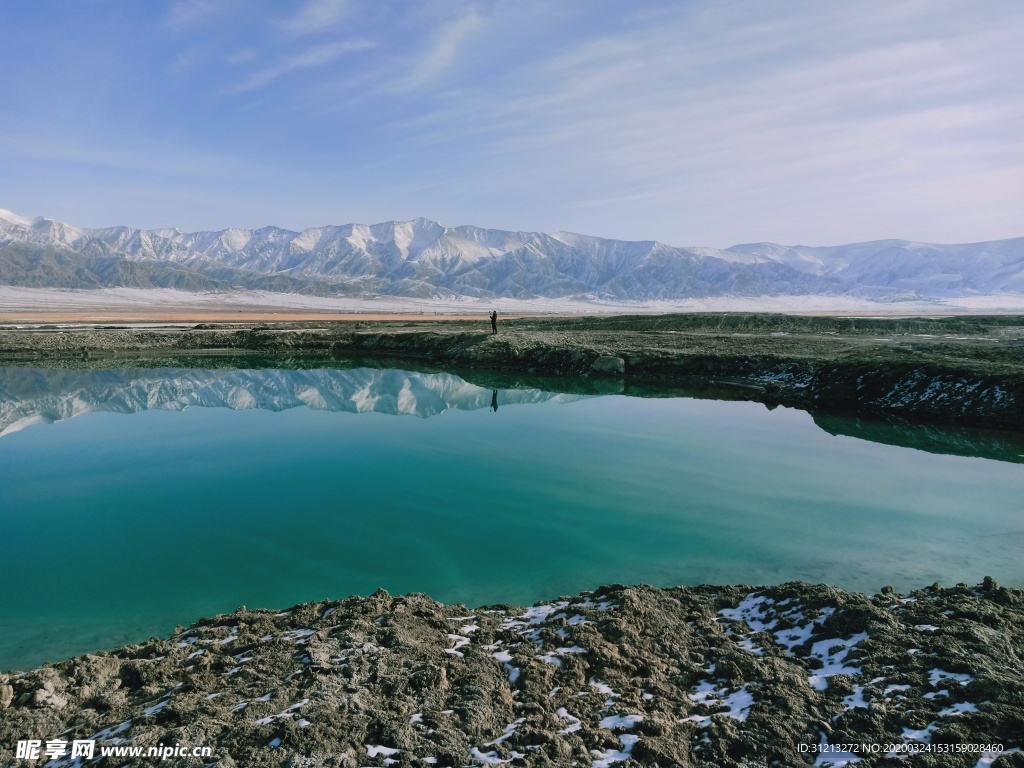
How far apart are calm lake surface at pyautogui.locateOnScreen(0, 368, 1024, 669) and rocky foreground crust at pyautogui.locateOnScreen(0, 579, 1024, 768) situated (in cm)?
148

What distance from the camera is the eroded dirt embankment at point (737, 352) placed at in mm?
19594

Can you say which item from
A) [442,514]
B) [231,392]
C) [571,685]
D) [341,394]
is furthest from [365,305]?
[571,685]

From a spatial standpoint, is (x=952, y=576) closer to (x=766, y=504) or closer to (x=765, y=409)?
(x=766, y=504)

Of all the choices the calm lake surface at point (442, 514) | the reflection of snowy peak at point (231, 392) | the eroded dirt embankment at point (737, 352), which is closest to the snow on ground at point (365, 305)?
the eroded dirt embankment at point (737, 352)

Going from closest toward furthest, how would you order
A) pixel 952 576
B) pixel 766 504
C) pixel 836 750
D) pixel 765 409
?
pixel 836 750
pixel 952 576
pixel 766 504
pixel 765 409

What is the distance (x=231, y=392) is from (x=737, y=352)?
24.0 meters

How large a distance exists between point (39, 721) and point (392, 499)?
278 inches

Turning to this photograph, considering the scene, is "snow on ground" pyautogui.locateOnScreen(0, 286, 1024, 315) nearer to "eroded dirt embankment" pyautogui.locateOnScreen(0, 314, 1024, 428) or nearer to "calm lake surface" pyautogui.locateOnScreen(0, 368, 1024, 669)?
"eroded dirt embankment" pyautogui.locateOnScreen(0, 314, 1024, 428)

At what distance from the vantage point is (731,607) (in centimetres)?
679

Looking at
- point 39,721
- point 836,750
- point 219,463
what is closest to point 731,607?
point 836,750

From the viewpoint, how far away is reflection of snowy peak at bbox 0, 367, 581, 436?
21.8 m

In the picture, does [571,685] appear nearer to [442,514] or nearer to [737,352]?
[442,514]

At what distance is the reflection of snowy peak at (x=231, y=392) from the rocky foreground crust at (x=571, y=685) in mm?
14896

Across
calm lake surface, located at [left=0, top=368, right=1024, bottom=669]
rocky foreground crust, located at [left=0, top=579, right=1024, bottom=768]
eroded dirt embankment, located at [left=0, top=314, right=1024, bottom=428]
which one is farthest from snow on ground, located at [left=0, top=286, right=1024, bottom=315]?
rocky foreground crust, located at [left=0, top=579, right=1024, bottom=768]
